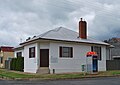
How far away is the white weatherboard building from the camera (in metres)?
32.4

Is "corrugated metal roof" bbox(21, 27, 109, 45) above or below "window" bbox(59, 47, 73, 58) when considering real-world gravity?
above

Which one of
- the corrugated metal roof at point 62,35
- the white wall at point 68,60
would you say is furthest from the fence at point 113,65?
the white wall at point 68,60

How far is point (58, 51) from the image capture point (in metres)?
32.8

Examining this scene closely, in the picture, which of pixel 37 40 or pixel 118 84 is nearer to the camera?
pixel 118 84

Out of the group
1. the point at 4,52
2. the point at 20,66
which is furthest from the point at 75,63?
the point at 4,52

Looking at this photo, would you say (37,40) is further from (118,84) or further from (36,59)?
(118,84)

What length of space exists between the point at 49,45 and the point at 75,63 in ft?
14.1

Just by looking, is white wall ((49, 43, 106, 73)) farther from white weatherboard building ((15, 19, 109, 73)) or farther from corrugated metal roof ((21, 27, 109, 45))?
corrugated metal roof ((21, 27, 109, 45))

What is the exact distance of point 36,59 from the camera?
33.0 metres

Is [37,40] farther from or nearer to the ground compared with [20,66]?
farther from the ground

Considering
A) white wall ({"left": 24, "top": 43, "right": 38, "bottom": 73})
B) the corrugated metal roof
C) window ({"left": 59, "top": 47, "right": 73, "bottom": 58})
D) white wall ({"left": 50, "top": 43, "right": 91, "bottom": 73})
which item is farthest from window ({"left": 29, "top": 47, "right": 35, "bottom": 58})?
window ({"left": 59, "top": 47, "right": 73, "bottom": 58})

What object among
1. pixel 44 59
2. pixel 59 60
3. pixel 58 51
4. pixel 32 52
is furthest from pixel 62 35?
pixel 32 52

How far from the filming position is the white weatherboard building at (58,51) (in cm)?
3241

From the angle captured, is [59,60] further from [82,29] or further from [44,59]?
[82,29]
